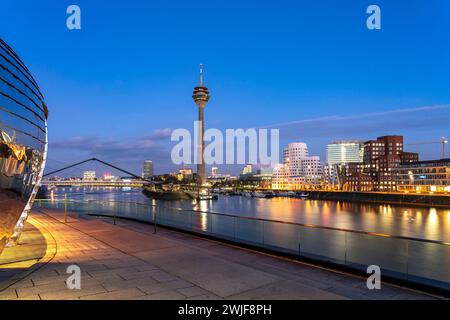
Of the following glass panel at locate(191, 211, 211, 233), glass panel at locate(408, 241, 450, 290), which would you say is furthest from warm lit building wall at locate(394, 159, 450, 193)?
glass panel at locate(408, 241, 450, 290)

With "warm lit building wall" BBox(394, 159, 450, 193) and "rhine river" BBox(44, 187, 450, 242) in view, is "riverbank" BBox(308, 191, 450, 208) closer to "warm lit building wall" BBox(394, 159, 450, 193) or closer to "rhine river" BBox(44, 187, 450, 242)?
"rhine river" BBox(44, 187, 450, 242)

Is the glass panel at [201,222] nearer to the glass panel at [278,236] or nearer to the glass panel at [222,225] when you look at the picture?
the glass panel at [222,225]

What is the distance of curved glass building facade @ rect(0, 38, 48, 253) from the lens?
528 centimetres

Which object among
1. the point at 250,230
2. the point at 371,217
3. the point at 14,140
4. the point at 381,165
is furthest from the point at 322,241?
the point at 381,165

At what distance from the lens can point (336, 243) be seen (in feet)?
35.1

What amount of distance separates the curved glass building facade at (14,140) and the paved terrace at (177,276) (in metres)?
1.68

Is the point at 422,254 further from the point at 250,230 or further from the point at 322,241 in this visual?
the point at 250,230

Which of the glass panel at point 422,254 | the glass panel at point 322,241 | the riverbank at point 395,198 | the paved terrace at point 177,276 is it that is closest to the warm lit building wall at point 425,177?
the riverbank at point 395,198

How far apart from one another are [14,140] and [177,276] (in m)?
4.23
